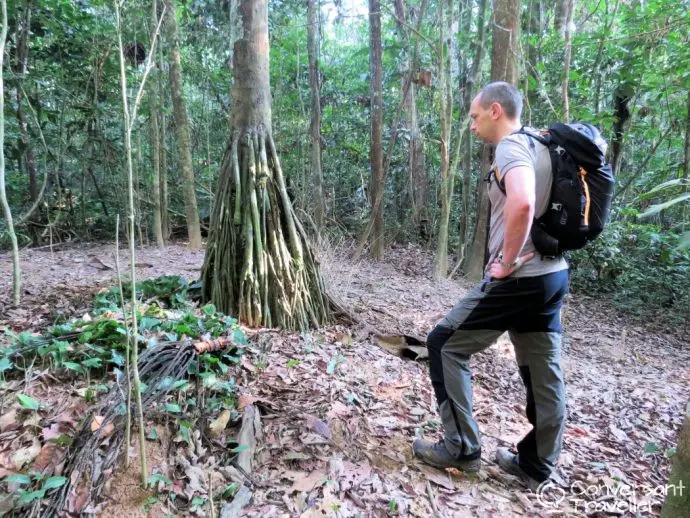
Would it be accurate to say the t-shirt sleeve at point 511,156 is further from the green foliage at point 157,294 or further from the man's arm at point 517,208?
the green foliage at point 157,294

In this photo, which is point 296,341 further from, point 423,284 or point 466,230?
point 466,230

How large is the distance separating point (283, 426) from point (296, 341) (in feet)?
3.42

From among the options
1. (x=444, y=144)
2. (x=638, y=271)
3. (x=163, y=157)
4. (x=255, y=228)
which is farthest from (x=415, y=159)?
(x=255, y=228)

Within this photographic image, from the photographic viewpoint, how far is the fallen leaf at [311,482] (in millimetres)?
1854

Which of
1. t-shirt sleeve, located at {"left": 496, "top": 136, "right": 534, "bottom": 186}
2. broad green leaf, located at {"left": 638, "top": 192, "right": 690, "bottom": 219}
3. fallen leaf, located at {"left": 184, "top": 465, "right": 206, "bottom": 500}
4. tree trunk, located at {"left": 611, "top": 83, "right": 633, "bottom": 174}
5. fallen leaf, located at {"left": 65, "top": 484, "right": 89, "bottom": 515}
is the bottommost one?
fallen leaf, located at {"left": 184, "top": 465, "right": 206, "bottom": 500}

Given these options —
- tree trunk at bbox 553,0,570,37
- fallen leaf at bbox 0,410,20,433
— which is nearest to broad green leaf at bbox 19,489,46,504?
fallen leaf at bbox 0,410,20,433

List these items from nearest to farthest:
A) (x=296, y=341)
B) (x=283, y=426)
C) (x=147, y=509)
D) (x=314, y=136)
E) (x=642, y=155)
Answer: (x=147, y=509) < (x=283, y=426) < (x=296, y=341) < (x=314, y=136) < (x=642, y=155)

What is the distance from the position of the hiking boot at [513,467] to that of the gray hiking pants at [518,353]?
3 cm

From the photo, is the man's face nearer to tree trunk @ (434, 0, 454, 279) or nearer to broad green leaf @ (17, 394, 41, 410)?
broad green leaf @ (17, 394, 41, 410)

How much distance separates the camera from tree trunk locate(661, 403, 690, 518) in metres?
1.05

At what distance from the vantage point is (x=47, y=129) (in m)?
8.31

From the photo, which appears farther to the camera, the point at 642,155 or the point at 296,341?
the point at 642,155

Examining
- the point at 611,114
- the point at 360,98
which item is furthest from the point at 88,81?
the point at 611,114

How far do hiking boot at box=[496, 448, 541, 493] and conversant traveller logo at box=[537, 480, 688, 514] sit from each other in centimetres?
3
